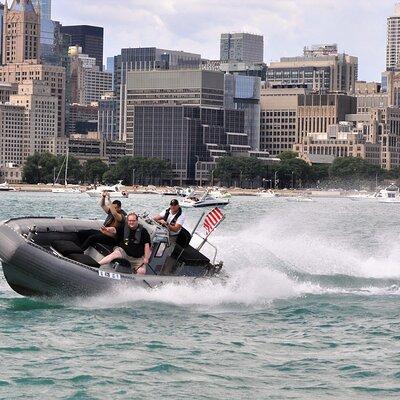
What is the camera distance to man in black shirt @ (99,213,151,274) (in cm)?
2750

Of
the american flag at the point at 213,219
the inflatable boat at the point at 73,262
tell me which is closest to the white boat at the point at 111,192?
the american flag at the point at 213,219

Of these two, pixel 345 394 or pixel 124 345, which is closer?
pixel 345 394

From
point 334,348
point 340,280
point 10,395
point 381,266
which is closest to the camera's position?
point 10,395

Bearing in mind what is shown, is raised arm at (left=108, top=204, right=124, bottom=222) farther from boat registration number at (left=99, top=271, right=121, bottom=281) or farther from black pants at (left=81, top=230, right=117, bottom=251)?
boat registration number at (left=99, top=271, right=121, bottom=281)

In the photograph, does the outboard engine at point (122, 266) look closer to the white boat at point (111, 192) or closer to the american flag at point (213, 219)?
the american flag at point (213, 219)

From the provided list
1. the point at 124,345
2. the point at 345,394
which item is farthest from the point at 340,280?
the point at 345,394

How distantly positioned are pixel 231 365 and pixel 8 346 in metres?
3.72

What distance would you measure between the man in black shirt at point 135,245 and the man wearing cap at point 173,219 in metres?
0.73

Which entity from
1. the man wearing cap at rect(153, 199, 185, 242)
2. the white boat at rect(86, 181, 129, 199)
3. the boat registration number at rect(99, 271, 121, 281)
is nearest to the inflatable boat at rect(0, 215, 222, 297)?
the boat registration number at rect(99, 271, 121, 281)

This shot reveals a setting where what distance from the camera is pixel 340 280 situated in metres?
32.7

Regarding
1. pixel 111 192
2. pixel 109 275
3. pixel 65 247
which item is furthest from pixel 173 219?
pixel 111 192

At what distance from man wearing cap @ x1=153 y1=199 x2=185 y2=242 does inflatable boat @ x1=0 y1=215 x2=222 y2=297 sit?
25 centimetres

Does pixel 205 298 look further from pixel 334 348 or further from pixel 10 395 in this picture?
pixel 10 395

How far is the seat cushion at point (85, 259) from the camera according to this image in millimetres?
27297
